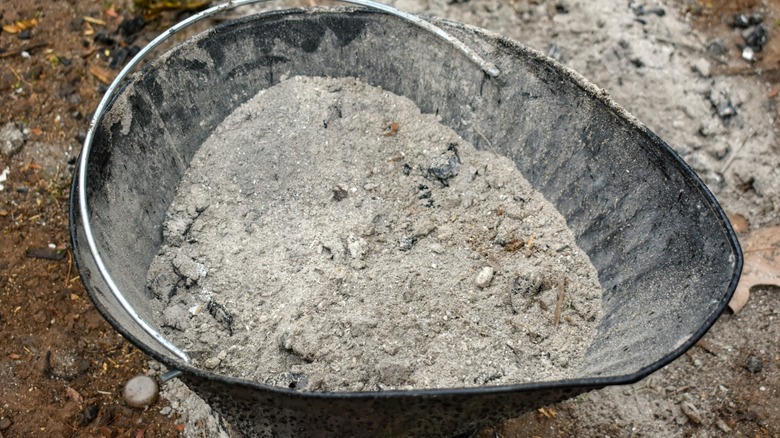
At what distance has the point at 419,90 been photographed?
262cm

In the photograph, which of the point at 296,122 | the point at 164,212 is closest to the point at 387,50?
the point at 296,122

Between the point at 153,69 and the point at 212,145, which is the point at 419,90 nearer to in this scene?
the point at 212,145

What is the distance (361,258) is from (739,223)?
6.10ft

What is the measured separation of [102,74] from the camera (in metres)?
3.26

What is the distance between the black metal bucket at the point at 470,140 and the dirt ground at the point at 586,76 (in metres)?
0.62

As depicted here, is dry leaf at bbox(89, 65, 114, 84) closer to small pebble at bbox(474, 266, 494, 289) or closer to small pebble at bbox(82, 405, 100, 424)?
small pebble at bbox(82, 405, 100, 424)

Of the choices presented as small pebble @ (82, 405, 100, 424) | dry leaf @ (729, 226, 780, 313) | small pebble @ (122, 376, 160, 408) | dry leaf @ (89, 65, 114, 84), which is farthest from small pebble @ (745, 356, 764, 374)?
dry leaf @ (89, 65, 114, 84)

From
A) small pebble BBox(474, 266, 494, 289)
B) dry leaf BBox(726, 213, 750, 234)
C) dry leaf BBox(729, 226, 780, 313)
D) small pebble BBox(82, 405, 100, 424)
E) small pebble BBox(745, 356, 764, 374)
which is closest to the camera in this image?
small pebble BBox(474, 266, 494, 289)

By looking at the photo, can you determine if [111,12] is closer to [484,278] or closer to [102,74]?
[102,74]

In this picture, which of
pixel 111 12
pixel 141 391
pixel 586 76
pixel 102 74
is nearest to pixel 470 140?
Result: pixel 586 76

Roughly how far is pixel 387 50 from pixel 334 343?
1.28m

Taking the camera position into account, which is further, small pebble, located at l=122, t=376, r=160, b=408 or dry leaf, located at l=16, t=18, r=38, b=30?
dry leaf, located at l=16, t=18, r=38, b=30

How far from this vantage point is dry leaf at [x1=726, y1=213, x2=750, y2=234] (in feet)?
9.40

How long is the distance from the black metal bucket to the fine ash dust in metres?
0.08
